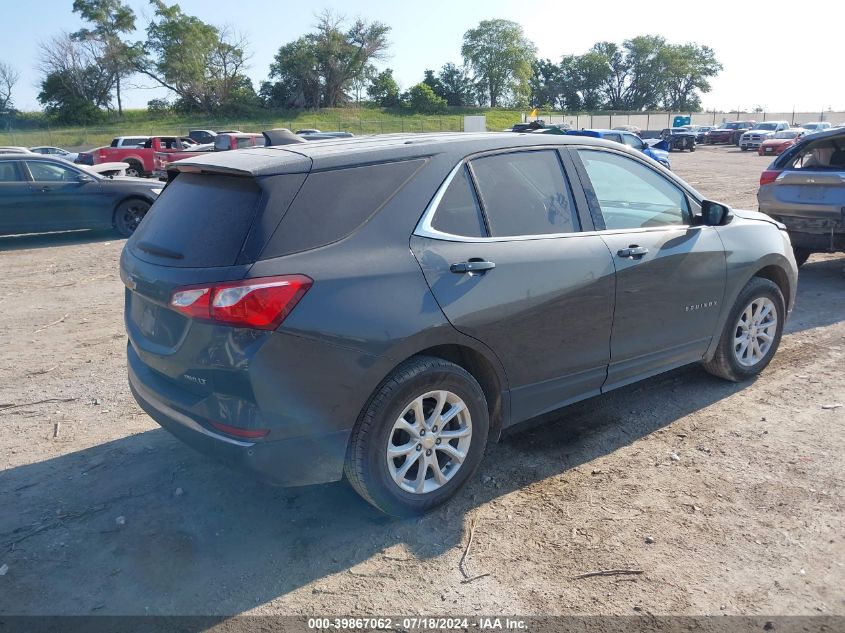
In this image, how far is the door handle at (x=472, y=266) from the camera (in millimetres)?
3389

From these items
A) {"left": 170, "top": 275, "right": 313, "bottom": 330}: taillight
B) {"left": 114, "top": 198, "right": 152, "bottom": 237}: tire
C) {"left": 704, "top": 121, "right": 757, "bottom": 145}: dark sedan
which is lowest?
{"left": 114, "top": 198, "right": 152, "bottom": 237}: tire

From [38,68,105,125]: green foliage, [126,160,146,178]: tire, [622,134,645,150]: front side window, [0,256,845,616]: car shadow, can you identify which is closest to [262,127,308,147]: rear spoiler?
[0,256,845,616]: car shadow

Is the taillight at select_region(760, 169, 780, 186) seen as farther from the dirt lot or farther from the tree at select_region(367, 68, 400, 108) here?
the tree at select_region(367, 68, 400, 108)

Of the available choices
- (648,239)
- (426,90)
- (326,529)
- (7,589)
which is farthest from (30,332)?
(426,90)

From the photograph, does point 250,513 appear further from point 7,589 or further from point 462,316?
point 462,316

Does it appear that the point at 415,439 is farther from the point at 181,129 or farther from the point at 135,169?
the point at 181,129

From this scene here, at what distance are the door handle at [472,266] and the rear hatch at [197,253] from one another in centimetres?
84

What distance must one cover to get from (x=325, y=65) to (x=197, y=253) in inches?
3049

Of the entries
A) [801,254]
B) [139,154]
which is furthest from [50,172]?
[139,154]

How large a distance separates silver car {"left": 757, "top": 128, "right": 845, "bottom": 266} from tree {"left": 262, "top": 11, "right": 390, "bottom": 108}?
7229cm

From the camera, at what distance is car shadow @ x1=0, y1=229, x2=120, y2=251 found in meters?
12.2

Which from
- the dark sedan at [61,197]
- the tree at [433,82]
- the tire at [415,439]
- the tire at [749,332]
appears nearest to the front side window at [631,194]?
the tire at [749,332]

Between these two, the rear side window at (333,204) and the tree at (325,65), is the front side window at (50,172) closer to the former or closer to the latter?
the rear side window at (333,204)

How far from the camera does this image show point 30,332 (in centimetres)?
678
